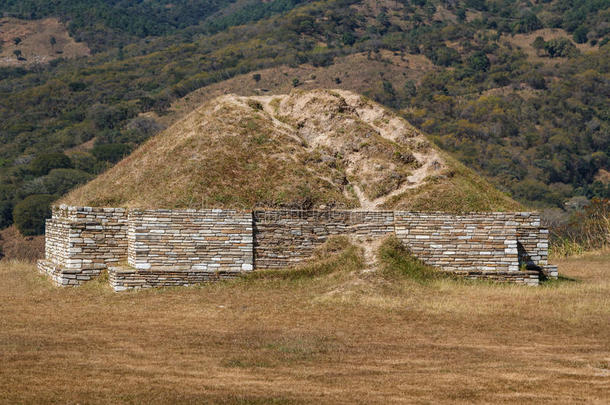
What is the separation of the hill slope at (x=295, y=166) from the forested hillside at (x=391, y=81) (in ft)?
106

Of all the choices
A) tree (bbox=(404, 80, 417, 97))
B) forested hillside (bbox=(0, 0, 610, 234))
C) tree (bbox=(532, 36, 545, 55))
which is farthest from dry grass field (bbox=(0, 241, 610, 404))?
tree (bbox=(532, 36, 545, 55))

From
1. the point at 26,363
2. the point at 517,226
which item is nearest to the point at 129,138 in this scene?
the point at 517,226

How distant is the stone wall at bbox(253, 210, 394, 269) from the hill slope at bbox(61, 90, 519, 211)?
100 cm

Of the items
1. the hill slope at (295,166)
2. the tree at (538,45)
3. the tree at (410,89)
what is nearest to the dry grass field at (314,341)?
the hill slope at (295,166)

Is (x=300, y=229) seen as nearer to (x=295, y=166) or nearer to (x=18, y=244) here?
(x=295, y=166)

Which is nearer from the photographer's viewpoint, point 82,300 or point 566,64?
point 82,300

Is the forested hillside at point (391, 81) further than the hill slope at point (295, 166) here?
Yes

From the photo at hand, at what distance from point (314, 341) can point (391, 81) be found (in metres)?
78.2

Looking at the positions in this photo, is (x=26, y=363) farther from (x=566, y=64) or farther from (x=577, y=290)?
(x=566, y=64)

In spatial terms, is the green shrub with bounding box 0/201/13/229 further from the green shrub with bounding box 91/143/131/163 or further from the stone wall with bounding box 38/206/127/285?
the stone wall with bounding box 38/206/127/285

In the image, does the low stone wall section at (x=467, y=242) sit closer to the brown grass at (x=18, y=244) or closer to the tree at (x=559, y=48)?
the brown grass at (x=18, y=244)

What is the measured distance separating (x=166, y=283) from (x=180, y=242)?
1108mm

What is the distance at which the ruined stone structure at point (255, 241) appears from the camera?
18672 mm

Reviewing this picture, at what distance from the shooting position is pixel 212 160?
70.6 feet
